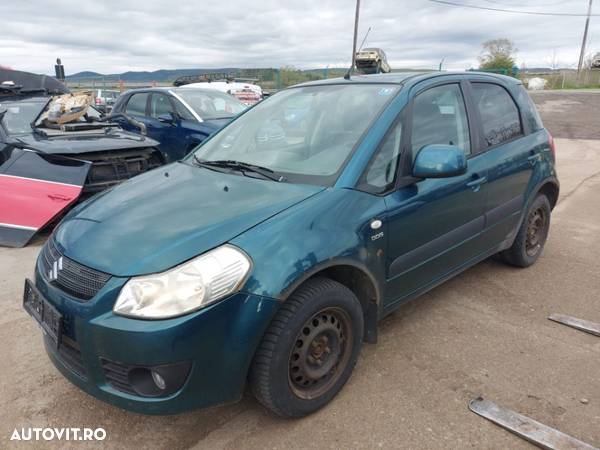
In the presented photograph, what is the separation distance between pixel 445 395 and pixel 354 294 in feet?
2.41

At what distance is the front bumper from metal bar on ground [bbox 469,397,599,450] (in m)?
1.26

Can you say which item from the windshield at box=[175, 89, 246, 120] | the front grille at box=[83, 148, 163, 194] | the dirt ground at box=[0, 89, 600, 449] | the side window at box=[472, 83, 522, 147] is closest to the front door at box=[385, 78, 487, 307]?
the side window at box=[472, 83, 522, 147]

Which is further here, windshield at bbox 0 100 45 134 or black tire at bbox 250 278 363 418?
windshield at bbox 0 100 45 134

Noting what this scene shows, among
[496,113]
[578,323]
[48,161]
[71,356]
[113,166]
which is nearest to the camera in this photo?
[71,356]

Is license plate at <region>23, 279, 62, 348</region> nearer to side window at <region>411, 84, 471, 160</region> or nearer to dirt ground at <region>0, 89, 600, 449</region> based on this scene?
dirt ground at <region>0, 89, 600, 449</region>

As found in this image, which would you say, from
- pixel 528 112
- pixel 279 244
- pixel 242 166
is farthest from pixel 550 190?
pixel 279 244

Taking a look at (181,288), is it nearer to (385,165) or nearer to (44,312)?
(44,312)

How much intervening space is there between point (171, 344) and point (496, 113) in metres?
2.92

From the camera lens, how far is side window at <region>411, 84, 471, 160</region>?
112 inches

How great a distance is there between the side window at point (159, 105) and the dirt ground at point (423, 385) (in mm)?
4602

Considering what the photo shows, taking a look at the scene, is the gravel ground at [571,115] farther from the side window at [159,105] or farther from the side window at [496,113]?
the side window at [496,113]

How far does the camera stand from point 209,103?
26.1 feet

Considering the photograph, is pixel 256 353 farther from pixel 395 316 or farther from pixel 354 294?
pixel 395 316

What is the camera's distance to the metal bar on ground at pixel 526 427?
2.12m
